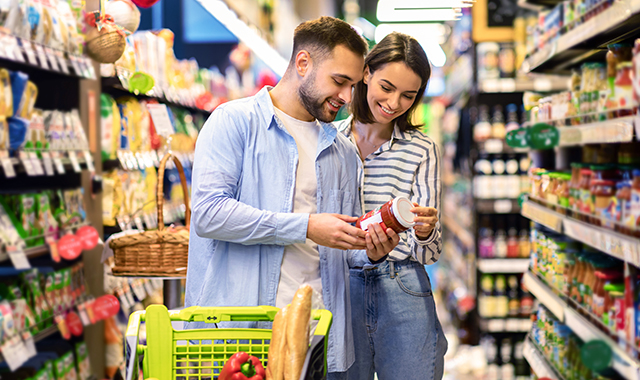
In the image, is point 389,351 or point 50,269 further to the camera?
point 50,269

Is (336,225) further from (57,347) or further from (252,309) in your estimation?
(57,347)

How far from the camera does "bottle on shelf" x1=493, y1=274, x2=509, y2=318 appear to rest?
4953 mm

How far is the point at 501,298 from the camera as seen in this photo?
496cm

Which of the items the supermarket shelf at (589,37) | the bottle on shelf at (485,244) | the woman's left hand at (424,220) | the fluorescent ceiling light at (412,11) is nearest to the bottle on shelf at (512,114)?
the bottle on shelf at (485,244)

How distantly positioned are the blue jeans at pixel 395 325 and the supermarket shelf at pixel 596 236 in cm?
57

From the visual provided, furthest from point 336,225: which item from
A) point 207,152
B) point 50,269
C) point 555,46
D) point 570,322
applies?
point 50,269

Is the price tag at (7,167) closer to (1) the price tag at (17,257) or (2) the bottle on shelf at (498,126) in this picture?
(1) the price tag at (17,257)

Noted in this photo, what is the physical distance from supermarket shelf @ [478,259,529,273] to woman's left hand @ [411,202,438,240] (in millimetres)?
3152

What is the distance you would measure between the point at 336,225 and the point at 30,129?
1.71 meters

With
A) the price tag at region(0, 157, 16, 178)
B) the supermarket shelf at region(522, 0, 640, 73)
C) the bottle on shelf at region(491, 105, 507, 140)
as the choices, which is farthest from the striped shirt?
the bottle on shelf at region(491, 105, 507, 140)

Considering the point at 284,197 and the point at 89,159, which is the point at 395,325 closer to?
the point at 284,197

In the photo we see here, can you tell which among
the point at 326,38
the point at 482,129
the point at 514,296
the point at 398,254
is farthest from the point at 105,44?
the point at 514,296

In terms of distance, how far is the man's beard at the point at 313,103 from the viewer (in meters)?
1.82

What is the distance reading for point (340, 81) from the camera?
1.82 meters
